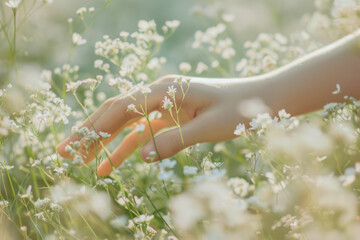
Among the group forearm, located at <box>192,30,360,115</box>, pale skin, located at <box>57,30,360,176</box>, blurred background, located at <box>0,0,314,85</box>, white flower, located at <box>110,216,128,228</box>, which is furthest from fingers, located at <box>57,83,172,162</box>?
blurred background, located at <box>0,0,314,85</box>

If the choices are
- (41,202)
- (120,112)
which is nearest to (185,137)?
(120,112)

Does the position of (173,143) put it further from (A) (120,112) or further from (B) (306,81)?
(B) (306,81)

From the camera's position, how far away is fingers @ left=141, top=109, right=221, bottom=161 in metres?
1.51

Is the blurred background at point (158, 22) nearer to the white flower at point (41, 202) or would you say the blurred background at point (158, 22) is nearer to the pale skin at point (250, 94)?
the pale skin at point (250, 94)

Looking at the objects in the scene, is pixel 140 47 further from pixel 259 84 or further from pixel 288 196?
pixel 288 196

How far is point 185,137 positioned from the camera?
5.13ft

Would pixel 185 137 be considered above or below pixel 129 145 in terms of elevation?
above

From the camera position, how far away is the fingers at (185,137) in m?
1.51

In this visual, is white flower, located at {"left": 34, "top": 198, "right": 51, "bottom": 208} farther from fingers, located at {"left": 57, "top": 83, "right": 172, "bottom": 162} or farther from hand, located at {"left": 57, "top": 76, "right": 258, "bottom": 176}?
fingers, located at {"left": 57, "top": 83, "right": 172, "bottom": 162}

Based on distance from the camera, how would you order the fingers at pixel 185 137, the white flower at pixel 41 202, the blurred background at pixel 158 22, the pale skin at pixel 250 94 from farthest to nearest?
1. the blurred background at pixel 158 22
2. the pale skin at pixel 250 94
3. the fingers at pixel 185 137
4. the white flower at pixel 41 202

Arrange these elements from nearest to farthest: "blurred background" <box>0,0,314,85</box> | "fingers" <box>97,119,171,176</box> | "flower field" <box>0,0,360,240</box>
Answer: "flower field" <box>0,0,360,240</box>, "fingers" <box>97,119,171,176</box>, "blurred background" <box>0,0,314,85</box>

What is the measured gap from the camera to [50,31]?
13.5 ft

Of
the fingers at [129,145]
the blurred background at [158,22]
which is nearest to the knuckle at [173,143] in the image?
the fingers at [129,145]

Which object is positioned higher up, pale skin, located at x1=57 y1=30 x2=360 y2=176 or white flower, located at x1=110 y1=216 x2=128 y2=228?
pale skin, located at x1=57 y1=30 x2=360 y2=176
